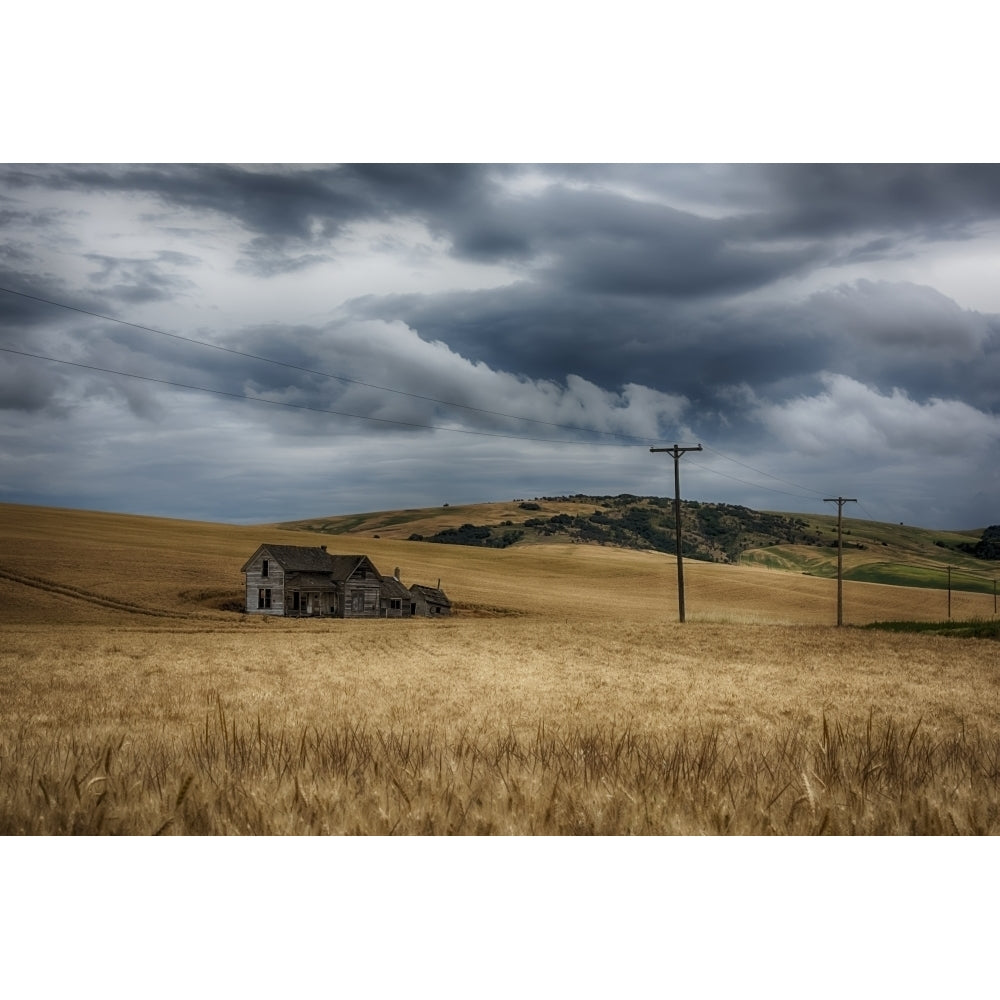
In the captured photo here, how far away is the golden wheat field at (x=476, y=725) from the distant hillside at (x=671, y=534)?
4478 cm

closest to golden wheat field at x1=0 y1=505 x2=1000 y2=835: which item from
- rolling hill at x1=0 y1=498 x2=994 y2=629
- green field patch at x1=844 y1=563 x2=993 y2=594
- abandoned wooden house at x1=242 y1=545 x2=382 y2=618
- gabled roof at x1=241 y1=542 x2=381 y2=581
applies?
rolling hill at x1=0 y1=498 x2=994 y2=629

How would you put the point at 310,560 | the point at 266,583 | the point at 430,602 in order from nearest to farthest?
the point at 266,583 < the point at 310,560 < the point at 430,602

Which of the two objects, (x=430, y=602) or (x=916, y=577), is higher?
(x=430, y=602)

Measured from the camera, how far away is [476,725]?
24.4 feet

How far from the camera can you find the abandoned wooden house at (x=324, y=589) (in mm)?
40531

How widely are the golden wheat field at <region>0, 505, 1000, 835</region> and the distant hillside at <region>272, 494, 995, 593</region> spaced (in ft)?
147

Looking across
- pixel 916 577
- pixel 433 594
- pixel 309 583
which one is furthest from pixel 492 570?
pixel 916 577

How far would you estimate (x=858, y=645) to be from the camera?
76.7 feet

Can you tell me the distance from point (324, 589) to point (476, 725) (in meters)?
36.1

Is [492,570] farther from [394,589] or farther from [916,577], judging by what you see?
[916,577]

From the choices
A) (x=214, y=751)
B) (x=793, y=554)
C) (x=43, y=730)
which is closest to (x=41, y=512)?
(x=43, y=730)

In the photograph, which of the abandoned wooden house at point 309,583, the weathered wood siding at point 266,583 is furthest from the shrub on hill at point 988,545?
the weathered wood siding at point 266,583

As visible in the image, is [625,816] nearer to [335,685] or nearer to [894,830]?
[894,830]

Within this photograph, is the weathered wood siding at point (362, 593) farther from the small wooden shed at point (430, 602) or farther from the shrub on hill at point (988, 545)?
the shrub on hill at point (988, 545)
